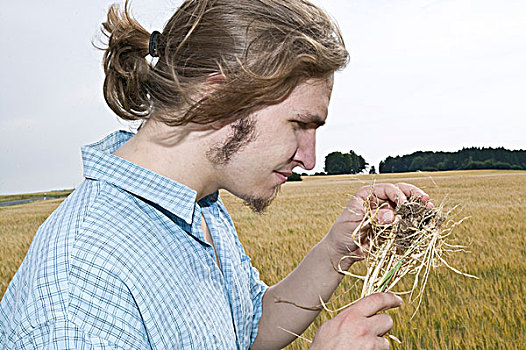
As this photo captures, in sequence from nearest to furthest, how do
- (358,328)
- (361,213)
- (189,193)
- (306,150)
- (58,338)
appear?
(58,338), (358,328), (189,193), (306,150), (361,213)

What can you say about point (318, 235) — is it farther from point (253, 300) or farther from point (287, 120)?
point (287, 120)

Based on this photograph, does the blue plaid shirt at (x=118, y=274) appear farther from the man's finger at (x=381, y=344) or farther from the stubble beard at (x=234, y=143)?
the man's finger at (x=381, y=344)

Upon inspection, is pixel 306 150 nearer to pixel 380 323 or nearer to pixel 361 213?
pixel 361 213

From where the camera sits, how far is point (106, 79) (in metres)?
1.72

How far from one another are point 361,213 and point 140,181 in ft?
2.50

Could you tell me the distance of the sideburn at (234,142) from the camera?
1428mm

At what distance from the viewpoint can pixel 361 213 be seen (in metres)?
1.68

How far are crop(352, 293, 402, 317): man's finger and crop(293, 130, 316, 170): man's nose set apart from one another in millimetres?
435

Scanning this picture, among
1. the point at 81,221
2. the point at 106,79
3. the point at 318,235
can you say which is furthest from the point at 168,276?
the point at 318,235

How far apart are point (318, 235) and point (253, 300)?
186 inches

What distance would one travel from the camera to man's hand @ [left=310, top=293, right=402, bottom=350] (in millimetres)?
1215

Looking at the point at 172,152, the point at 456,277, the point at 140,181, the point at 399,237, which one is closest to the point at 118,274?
the point at 140,181

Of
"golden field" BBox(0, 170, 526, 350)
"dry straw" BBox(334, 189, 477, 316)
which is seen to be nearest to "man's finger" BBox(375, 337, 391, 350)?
"dry straw" BBox(334, 189, 477, 316)

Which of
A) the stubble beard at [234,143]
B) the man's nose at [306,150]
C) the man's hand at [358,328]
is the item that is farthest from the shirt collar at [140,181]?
the man's hand at [358,328]
